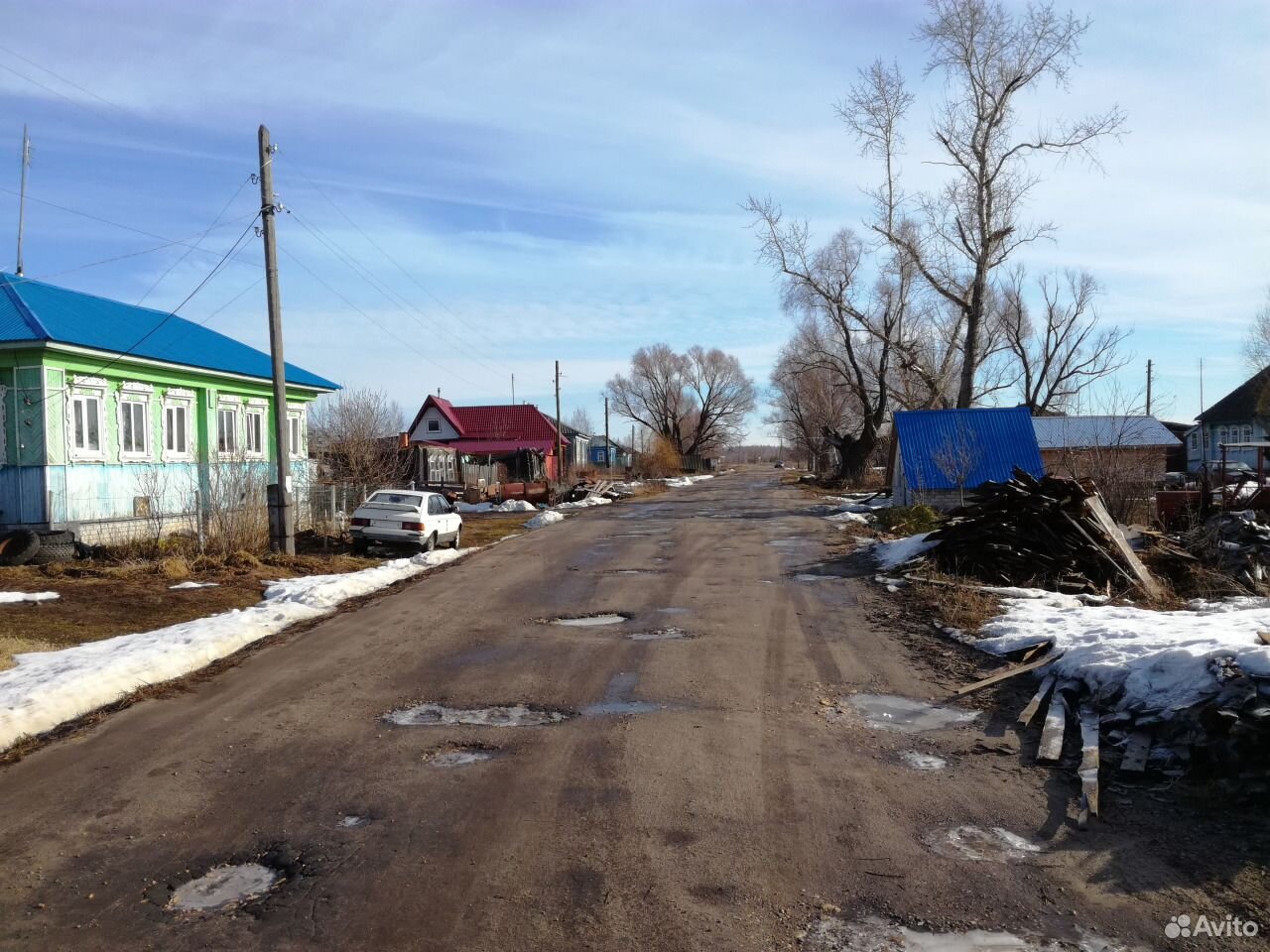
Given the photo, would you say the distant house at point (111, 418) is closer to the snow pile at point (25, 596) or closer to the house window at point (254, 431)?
the house window at point (254, 431)

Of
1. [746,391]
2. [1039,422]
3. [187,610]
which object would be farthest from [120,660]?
[746,391]

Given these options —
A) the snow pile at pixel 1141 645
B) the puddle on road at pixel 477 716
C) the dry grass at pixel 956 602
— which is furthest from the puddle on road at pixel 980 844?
the dry grass at pixel 956 602

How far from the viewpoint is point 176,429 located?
64.3 feet

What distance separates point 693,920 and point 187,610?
9.73 m

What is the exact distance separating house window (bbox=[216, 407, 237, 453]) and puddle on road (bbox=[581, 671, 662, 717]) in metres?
16.7

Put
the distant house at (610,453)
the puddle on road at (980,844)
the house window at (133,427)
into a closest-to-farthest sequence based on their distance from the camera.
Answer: the puddle on road at (980,844) → the house window at (133,427) → the distant house at (610,453)

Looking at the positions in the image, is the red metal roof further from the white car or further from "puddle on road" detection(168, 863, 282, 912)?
"puddle on road" detection(168, 863, 282, 912)

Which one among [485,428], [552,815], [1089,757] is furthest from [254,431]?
[485,428]

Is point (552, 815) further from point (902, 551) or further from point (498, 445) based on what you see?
point (498, 445)

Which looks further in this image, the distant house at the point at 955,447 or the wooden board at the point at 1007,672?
the distant house at the point at 955,447

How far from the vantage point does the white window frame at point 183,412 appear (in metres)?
19.1

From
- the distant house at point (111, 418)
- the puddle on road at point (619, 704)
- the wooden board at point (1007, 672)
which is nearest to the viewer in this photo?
the puddle on road at point (619, 704)

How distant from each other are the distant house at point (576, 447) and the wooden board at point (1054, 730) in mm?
61136

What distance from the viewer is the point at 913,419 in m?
28.7
